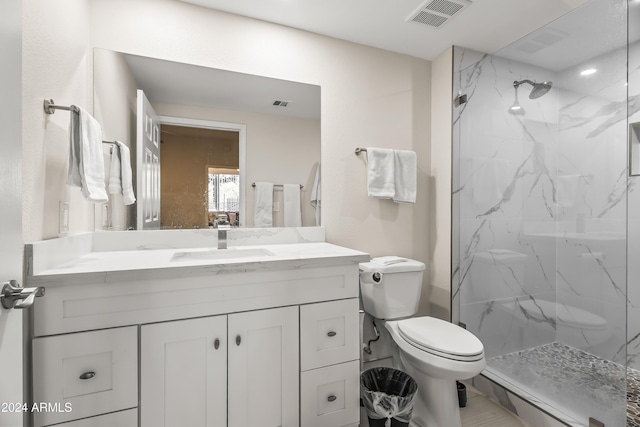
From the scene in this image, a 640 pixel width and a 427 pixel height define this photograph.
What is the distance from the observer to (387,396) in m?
1.56

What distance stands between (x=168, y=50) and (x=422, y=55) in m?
1.77

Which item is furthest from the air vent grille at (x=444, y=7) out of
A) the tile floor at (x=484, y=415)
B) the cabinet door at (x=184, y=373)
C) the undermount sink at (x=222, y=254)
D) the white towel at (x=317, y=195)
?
the tile floor at (x=484, y=415)

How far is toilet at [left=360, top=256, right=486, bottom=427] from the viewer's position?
1.50 m

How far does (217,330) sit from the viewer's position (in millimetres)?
1312

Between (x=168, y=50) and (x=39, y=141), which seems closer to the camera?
(x=39, y=141)

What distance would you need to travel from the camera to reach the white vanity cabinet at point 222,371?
1.22m

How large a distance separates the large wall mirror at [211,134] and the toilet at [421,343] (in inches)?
23.6

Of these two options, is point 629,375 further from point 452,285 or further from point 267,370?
point 267,370

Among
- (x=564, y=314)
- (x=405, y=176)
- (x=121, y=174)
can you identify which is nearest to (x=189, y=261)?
(x=121, y=174)

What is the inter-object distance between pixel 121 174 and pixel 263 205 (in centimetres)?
78

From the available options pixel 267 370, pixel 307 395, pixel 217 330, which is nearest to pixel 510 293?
pixel 307 395

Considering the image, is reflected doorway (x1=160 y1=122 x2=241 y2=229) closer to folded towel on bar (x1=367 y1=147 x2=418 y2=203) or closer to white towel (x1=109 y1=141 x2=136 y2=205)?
white towel (x1=109 y1=141 x2=136 y2=205)

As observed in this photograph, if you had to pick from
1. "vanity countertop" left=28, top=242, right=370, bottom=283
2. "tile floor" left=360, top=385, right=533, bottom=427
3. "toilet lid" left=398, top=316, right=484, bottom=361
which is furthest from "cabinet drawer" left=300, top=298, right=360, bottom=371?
"tile floor" left=360, top=385, right=533, bottom=427

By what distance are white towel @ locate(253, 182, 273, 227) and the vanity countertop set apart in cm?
17
